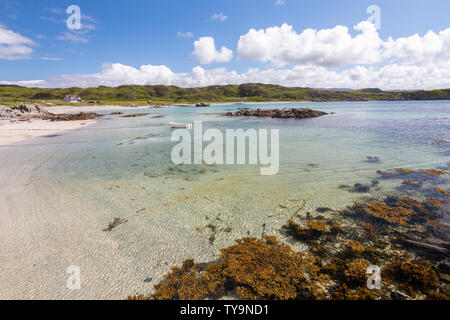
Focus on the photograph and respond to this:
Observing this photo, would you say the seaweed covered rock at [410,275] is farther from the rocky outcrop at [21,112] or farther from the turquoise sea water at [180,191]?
the rocky outcrop at [21,112]

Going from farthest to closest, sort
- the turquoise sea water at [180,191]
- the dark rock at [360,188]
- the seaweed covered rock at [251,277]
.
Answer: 1. the dark rock at [360,188]
2. the turquoise sea water at [180,191]
3. the seaweed covered rock at [251,277]

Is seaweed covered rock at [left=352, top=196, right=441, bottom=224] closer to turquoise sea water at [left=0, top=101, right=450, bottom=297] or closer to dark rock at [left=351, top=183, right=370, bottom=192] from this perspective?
turquoise sea water at [left=0, top=101, right=450, bottom=297]

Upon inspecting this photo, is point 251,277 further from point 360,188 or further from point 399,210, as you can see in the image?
point 360,188

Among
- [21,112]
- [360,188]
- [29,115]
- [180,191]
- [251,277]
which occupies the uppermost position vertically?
[21,112]

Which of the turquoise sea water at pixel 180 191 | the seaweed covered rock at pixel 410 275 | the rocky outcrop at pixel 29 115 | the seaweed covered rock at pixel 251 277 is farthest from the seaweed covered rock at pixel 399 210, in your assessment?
the rocky outcrop at pixel 29 115

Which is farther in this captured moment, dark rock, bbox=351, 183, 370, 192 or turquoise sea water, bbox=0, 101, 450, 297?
dark rock, bbox=351, 183, 370, 192

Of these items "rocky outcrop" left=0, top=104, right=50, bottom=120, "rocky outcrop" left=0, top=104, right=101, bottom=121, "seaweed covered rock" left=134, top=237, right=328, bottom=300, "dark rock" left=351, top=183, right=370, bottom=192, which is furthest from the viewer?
"rocky outcrop" left=0, top=104, right=50, bottom=120

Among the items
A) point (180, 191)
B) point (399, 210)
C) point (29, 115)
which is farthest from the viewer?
point (29, 115)

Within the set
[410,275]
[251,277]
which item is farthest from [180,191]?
[410,275]

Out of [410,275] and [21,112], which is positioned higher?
[21,112]

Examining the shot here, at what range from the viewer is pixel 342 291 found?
5.08 metres

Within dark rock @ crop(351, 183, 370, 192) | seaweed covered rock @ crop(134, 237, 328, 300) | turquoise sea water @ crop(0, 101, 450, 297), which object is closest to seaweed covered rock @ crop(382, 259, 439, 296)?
seaweed covered rock @ crop(134, 237, 328, 300)

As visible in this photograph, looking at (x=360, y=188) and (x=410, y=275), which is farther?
(x=360, y=188)
